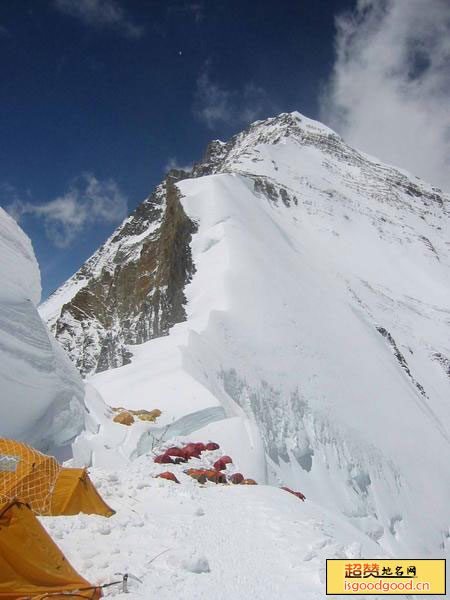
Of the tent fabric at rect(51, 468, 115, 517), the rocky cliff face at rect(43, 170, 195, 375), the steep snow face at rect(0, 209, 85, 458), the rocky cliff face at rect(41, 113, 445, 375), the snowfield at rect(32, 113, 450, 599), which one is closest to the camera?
the snowfield at rect(32, 113, 450, 599)

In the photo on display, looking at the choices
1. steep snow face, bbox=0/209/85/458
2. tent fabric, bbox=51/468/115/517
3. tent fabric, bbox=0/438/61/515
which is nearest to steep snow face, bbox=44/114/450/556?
steep snow face, bbox=0/209/85/458

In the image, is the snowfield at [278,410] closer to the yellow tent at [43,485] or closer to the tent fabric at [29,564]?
the yellow tent at [43,485]

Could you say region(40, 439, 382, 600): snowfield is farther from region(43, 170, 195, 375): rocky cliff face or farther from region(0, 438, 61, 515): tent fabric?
region(43, 170, 195, 375): rocky cliff face

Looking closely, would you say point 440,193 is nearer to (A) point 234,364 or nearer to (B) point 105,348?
(B) point 105,348

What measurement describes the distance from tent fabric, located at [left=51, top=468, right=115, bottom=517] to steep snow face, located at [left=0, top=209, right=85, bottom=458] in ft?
10.0

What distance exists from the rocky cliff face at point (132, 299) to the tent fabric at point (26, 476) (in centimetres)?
1875

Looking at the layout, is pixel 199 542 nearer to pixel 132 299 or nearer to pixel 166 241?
pixel 166 241

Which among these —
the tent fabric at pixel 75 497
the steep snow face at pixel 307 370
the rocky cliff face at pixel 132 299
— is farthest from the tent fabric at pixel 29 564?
the rocky cliff face at pixel 132 299

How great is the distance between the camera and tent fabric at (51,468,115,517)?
20.9ft

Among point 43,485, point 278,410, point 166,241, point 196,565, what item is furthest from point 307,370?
point 196,565

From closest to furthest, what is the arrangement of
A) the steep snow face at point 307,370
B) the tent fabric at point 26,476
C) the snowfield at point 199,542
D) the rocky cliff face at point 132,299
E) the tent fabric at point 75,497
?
the snowfield at point 199,542, the tent fabric at point 26,476, the tent fabric at point 75,497, the steep snow face at point 307,370, the rocky cliff face at point 132,299

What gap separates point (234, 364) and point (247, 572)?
612 inches

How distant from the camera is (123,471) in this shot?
30.9 feet

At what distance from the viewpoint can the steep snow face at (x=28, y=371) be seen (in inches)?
365
